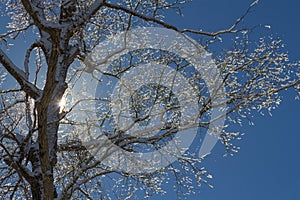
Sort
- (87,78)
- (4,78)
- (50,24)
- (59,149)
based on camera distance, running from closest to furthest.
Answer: (50,24), (59,149), (4,78), (87,78)

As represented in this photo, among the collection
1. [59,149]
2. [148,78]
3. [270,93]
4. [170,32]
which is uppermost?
[170,32]

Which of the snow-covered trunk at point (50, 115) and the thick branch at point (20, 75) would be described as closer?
the snow-covered trunk at point (50, 115)

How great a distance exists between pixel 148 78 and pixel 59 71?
1742 mm

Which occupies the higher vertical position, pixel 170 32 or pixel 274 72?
pixel 170 32

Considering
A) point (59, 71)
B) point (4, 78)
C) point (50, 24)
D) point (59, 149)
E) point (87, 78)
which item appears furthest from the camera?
point (87, 78)

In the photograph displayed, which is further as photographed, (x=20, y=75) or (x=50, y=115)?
(x=50, y=115)

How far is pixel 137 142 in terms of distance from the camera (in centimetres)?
637

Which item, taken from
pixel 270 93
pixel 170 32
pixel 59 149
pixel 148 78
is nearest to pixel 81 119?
pixel 59 149

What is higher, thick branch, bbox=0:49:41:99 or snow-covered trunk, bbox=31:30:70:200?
thick branch, bbox=0:49:41:99

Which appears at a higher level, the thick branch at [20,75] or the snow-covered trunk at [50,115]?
the thick branch at [20,75]

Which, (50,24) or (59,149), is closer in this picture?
(50,24)

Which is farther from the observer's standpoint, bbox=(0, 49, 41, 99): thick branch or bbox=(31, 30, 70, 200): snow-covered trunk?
bbox=(0, 49, 41, 99): thick branch

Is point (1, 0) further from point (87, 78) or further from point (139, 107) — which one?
point (139, 107)

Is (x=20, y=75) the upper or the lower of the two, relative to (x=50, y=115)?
upper
